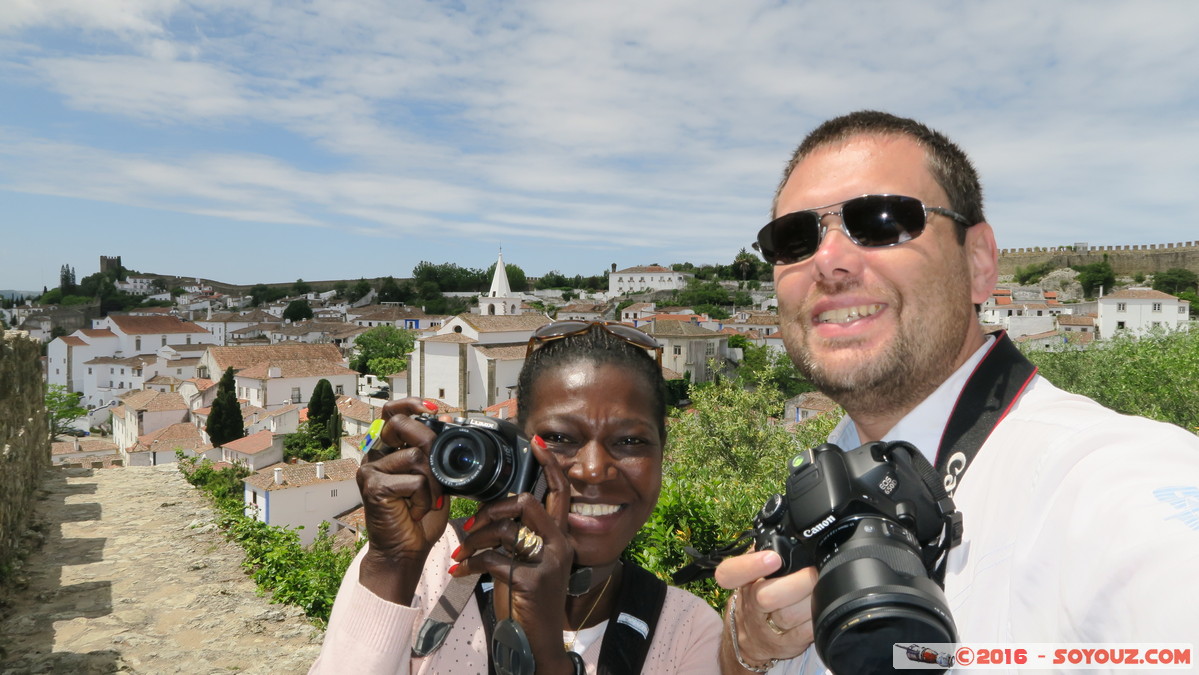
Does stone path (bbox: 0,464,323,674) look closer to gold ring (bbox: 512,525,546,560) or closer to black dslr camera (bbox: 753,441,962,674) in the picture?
gold ring (bbox: 512,525,546,560)

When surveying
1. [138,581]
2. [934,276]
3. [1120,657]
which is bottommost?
→ [138,581]

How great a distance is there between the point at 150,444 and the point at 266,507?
16.9 metres

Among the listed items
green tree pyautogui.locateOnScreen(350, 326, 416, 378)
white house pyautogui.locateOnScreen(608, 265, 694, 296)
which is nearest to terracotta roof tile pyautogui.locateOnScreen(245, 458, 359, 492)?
green tree pyautogui.locateOnScreen(350, 326, 416, 378)

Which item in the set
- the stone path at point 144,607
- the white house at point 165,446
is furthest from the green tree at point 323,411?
the stone path at point 144,607

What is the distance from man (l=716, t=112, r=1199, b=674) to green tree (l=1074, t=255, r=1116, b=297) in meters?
76.2

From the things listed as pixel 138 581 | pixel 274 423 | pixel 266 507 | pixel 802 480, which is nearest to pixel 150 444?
pixel 274 423

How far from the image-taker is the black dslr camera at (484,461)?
1.51m

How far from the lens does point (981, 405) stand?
4.52 ft

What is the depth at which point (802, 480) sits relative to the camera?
4.01ft

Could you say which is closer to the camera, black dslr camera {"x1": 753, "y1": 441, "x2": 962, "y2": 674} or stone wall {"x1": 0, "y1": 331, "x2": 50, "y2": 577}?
black dslr camera {"x1": 753, "y1": 441, "x2": 962, "y2": 674}

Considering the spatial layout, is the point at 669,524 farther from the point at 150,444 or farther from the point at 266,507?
the point at 150,444

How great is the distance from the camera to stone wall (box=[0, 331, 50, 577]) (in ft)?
18.5

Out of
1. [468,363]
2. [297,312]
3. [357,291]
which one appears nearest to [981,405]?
[468,363]

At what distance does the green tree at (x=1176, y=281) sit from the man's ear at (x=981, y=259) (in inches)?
2957
